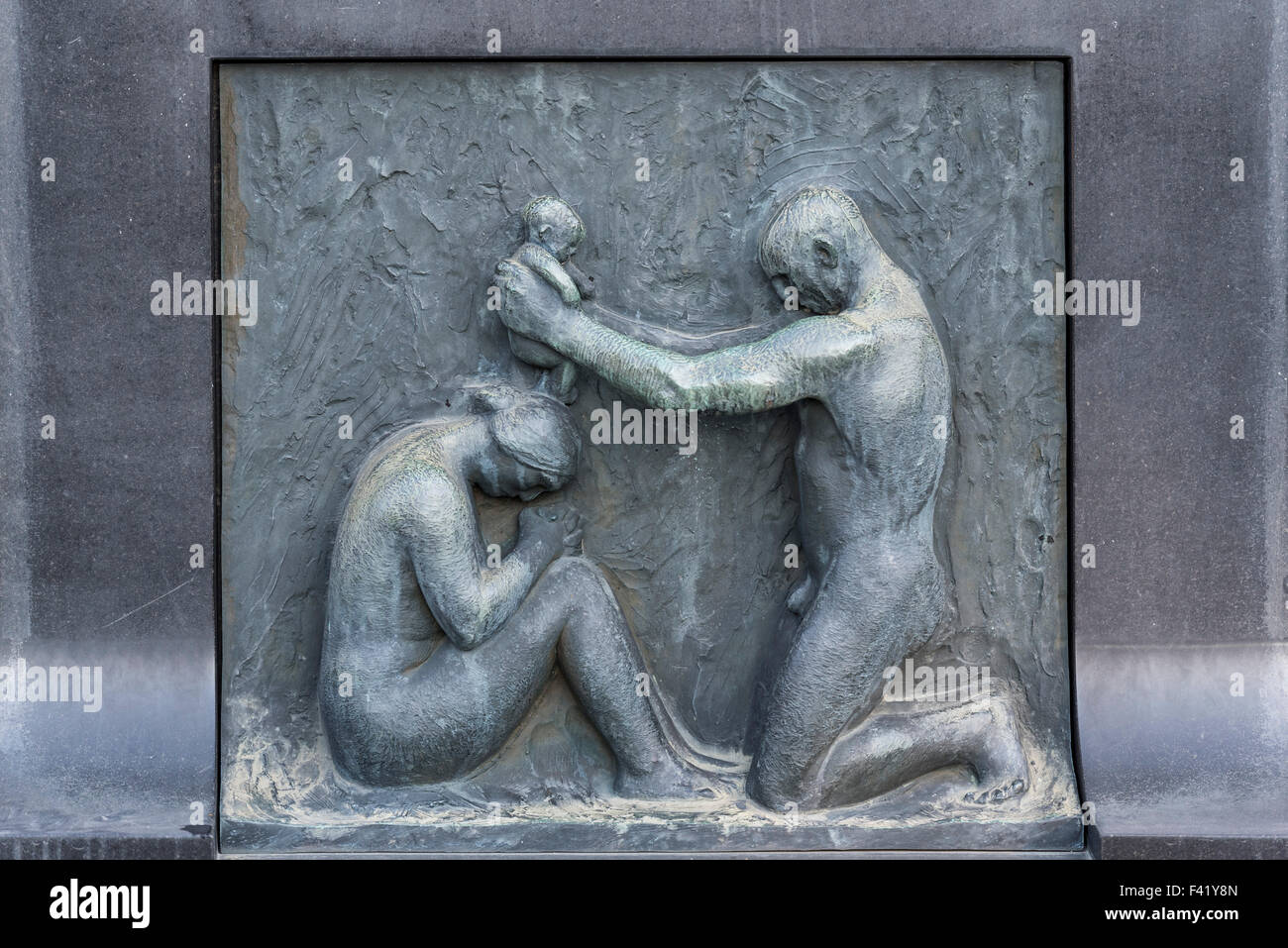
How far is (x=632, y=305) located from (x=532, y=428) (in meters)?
0.58

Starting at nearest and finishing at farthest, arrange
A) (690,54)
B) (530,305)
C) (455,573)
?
(455,573) → (530,305) → (690,54)

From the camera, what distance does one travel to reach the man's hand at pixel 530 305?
16.6 ft

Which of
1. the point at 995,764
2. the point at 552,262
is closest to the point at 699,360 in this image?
the point at 552,262

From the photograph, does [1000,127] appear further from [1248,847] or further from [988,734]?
[1248,847]

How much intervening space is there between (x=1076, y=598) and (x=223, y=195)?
3318 mm

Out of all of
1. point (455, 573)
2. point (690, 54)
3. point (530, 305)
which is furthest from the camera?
point (690, 54)

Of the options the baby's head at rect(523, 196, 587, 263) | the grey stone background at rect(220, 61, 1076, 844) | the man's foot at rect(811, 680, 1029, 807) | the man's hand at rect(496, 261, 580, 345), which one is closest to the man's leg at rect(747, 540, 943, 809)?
the man's foot at rect(811, 680, 1029, 807)

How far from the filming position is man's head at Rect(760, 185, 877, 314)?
5066mm

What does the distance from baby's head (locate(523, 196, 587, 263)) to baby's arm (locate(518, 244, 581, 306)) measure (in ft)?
0.13

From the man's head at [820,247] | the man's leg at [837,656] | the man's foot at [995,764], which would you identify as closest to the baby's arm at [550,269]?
the man's head at [820,247]

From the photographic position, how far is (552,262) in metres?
5.10

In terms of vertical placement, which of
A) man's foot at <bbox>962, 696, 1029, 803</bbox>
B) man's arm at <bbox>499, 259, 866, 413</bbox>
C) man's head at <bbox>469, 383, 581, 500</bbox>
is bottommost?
man's foot at <bbox>962, 696, 1029, 803</bbox>

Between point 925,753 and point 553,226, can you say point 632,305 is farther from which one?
point 925,753

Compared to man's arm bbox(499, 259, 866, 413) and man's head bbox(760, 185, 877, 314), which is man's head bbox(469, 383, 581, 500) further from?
man's head bbox(760, 185, 877, 314)
